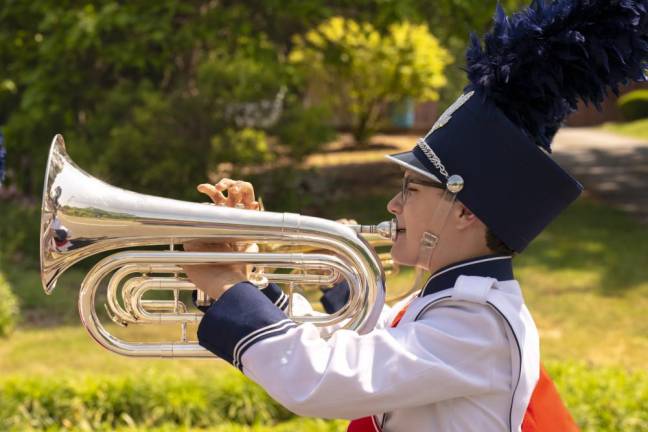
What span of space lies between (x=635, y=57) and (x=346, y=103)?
13.3m

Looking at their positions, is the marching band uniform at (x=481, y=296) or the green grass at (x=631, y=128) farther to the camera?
the green grass at (x=631, y=128)

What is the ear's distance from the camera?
193 centimetres

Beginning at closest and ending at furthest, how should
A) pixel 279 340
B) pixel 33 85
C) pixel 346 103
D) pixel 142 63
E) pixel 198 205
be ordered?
pixel 279 340, pixel 198 205, pixel 142 63, pixel 33 85, pixel 346 103

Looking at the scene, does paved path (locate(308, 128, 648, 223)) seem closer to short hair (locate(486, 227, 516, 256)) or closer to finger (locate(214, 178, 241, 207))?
finger (locate(214, 178, 241, 207))

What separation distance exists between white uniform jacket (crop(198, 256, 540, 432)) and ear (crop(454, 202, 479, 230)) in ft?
0.35

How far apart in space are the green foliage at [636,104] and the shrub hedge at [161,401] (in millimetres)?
16926

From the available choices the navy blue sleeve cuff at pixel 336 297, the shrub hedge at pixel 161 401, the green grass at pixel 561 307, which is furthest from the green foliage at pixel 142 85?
the navy blue sleeve cuff at pixel 336 297

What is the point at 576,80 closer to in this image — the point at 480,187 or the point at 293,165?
the point at 480,187

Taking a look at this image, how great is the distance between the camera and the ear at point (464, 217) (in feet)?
6.35

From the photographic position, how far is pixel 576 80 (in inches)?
73.8

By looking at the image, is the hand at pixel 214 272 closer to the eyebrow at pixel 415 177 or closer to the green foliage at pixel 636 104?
the eyebrow at pixel 415 177

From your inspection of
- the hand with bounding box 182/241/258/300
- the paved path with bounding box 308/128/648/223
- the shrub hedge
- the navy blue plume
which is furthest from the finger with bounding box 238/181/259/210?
the paved path with bounding box 308/128/648/223

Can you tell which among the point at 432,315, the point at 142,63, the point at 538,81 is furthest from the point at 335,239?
the point at 142,63

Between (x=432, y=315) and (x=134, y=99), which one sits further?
(x=134, y=99)
